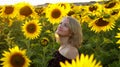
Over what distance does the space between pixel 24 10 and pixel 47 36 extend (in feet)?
1.96

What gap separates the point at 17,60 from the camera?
310cm

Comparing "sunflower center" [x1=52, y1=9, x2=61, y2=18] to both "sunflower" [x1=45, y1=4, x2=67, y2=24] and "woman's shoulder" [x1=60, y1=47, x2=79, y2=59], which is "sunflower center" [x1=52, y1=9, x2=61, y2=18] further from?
"woman's shoulder" [x1=60, y1=47, x2=79, y2=59]

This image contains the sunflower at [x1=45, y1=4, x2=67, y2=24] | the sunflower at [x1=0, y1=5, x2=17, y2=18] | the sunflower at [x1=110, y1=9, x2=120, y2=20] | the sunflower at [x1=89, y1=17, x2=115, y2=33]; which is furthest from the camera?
the sunflower at [x1=0, y1=5, x2=17, y2=18]

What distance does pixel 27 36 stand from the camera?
4758 mm

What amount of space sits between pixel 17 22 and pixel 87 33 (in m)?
1.30

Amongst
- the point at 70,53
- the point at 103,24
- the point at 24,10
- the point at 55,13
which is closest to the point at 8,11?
the point at 24,10

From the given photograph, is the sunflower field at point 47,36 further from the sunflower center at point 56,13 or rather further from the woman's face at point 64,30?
the woman's face at point 64,30

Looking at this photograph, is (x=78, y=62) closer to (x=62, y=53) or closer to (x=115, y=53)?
(x=62, y=53)

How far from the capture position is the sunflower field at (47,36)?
12.5 ft

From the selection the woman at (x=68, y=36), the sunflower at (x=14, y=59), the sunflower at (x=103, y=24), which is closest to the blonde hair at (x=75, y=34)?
the woman at (x=68, y=36)

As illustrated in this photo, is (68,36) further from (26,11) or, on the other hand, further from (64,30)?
(26,11)

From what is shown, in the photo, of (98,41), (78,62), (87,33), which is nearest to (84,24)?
(87,33)

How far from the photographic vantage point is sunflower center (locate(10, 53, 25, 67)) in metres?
3.10

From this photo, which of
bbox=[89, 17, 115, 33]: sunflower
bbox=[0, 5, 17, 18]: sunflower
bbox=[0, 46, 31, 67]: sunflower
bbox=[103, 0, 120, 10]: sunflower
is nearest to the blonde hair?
bbox=[0, 46, 31, 67]: sunflower
